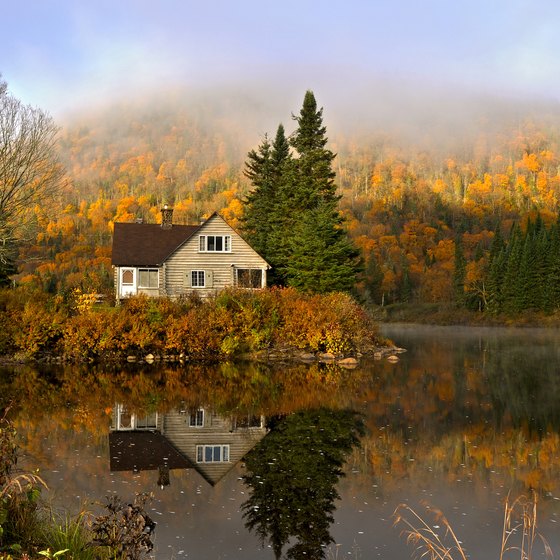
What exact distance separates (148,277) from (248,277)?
7617mm

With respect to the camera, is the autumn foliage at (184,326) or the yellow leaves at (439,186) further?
the yellow leaves at (439,186)

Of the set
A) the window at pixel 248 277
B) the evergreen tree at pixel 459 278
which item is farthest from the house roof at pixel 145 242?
the evergreen tree at pixel 459 278

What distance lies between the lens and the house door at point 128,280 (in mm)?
45656

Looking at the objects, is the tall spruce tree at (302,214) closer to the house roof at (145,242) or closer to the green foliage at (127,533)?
the house roof at (145,242)

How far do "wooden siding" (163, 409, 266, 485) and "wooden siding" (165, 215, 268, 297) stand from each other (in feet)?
90.7

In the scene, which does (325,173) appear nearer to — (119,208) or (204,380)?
(204,380)

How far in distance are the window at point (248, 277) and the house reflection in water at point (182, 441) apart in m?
26.2

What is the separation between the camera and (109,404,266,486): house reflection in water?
13.1m

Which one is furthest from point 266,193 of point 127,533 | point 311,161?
point 127,533

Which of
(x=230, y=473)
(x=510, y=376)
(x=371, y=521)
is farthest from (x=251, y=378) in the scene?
(x=371, y=521)

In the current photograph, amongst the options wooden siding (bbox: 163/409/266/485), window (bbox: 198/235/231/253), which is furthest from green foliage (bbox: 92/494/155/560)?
window (bbox: 198/235/231/253)

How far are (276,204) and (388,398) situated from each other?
109 ft

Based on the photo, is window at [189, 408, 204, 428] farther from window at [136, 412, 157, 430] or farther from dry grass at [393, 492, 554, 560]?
dry grass at [393, 492, 554, 560]

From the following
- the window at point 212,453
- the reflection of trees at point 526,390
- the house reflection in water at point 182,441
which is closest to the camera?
the house reflection in water at point 182,441
